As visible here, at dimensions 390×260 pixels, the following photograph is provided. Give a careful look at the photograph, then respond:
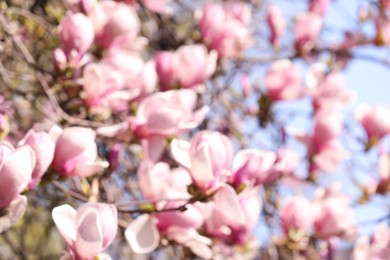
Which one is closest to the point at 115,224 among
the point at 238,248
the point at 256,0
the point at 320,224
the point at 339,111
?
the point at 238,248

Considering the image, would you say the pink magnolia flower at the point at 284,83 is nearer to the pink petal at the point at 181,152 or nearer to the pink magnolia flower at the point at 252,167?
the pink magnolia flower at the point at 252,167

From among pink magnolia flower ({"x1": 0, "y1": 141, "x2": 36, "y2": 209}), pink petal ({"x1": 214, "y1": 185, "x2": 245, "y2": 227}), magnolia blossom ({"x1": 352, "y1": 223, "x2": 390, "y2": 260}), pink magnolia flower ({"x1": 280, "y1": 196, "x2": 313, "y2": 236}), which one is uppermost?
pink magnolia flower ({"x1": 0, "y1": 141, "x2": 36, "y2": 209})

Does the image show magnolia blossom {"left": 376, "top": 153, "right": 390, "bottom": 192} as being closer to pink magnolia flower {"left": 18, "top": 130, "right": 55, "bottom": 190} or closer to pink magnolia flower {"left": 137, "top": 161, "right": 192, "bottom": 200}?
pink magnolia flower {"left": 137, "top": 161, "right": 192, "bottom": 200}

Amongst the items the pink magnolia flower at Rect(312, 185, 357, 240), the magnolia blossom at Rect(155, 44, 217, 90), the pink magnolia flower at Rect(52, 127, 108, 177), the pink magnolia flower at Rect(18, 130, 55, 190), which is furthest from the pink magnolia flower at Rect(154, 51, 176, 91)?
the pink magnolia flower at Rect(18, 130, 55, 190)

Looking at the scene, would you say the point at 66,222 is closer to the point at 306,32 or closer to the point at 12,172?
the point at 12,172

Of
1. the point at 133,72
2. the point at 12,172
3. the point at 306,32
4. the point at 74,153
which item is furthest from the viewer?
the point at 306,32

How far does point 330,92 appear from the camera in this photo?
1.79 metres

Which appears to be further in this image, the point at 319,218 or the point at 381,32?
the point at 381,32

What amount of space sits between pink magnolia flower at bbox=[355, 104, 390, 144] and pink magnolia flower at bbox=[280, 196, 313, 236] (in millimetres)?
275

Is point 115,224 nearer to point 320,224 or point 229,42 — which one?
point 320,224

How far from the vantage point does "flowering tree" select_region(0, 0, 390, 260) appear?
99 cm

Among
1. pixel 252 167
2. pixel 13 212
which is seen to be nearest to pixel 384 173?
pixel 252 167

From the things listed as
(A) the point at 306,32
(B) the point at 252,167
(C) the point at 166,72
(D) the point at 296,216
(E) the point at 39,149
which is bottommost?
(D) the point at 296,216

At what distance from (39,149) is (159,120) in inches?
12.4
